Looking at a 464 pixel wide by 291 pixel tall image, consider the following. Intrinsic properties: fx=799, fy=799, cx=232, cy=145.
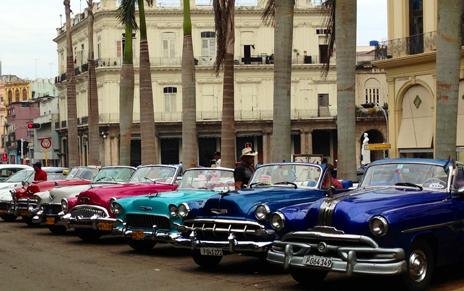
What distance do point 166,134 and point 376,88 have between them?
17553mm

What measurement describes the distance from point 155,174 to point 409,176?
745cm

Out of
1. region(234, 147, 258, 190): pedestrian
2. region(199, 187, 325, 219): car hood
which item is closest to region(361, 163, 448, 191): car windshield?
region(199, 187, 325, 219): car hood

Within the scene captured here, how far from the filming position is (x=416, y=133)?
32.0 meters

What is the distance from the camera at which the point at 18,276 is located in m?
12.2

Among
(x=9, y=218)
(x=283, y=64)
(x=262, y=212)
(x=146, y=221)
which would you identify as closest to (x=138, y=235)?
(x=146, y=221)

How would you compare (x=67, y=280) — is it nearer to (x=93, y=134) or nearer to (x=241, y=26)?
(x=93, y=134)

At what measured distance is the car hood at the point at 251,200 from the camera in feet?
39.0

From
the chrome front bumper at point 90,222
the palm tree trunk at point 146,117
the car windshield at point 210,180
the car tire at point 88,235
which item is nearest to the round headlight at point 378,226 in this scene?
the car windshield at point 210,180

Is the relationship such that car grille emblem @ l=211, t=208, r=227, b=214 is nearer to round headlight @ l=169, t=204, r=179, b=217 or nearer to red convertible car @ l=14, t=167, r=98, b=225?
round headlight @ l=169, t=204, r=179, b=217

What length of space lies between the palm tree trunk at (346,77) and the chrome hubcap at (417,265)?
324 inches

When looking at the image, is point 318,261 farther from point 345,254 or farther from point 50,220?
point 50,220

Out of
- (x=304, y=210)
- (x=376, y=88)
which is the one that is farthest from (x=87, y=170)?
(x=376, y=88)

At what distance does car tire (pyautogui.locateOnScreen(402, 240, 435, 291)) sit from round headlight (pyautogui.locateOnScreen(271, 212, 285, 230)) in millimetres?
1970

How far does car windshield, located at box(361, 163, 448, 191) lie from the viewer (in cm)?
1111
